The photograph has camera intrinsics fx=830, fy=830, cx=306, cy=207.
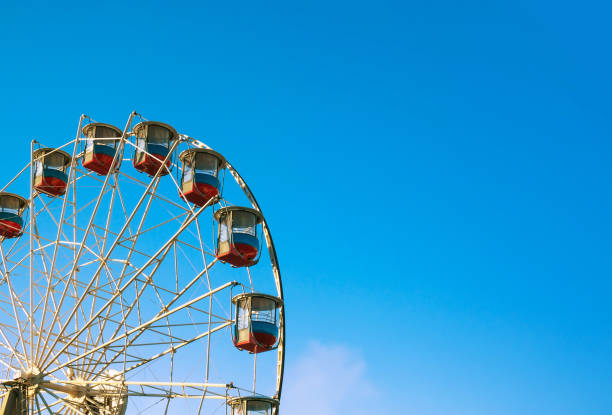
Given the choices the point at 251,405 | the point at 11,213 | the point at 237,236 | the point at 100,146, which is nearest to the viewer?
the point at 251,405

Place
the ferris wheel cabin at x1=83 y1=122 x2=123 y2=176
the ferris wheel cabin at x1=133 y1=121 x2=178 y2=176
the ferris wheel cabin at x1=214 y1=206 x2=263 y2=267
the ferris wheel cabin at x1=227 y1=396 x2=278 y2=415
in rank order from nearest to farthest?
the ferris wheel cabin at x1=227 y1=396 x2=278 y2=415, the ferris wheel cabin at x1=214 y1=206 x2=263 y2=267, the ferris wheel cabin at x1=133 y1=121 x2=178 y2=176, the ferris wheel cabin at x1=83 y1=122 x2=123 y2=176

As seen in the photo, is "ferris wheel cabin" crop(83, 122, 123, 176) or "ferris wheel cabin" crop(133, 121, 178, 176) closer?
"ferris wheel cabin" crop(133, 121, 178, 176)

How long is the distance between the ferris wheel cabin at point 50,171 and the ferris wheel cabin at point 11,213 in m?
0.78

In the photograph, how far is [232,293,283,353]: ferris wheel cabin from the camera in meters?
23.1

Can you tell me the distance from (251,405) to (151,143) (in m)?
8.63

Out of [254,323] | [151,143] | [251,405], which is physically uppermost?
[151,143]

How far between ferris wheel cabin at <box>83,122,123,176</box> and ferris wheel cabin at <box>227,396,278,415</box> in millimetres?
8559

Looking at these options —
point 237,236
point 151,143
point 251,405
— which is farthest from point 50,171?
point 251,405

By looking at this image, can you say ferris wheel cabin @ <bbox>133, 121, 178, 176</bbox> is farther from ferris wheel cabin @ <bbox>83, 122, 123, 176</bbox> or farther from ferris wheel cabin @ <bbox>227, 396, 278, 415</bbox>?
ferris wheel cabin @ <bbox>227, 396, 278, 415</bbox>

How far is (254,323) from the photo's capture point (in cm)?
2314

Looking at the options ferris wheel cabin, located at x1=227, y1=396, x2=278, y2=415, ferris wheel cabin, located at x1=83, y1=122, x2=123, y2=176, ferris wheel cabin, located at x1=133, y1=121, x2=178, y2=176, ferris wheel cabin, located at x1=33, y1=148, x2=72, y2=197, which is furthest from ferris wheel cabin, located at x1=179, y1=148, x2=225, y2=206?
ferris wheel cabin, located at x1=227, y1=396, x2=278, y2=415

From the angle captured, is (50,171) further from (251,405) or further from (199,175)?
(251,405)

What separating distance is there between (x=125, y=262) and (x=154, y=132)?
4363 millimetres

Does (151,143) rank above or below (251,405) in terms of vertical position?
above
